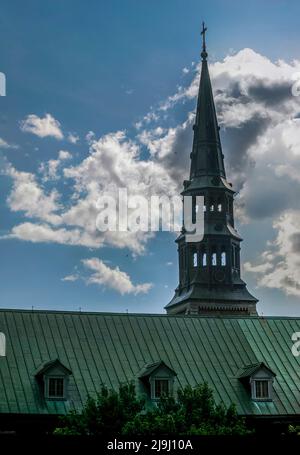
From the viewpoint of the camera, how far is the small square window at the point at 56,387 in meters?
66.9

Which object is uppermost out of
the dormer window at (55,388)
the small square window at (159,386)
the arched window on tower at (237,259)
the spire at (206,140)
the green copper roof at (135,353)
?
the spire at (206,140)

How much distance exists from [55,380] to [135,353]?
7276mm

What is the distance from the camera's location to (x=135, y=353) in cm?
7181

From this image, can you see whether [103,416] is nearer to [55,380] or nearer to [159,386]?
[55,380]

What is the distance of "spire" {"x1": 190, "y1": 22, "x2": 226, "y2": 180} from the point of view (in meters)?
125

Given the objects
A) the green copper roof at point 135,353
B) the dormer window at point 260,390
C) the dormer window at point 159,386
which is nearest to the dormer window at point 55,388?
the green copper roof at point 135,353

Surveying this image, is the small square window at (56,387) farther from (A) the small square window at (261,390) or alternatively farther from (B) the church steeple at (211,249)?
(B) the church steeple at (211,249)

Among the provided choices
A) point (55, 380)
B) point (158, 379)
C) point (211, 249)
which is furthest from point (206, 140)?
point (55, 380)

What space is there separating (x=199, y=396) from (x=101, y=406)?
19.9ft
